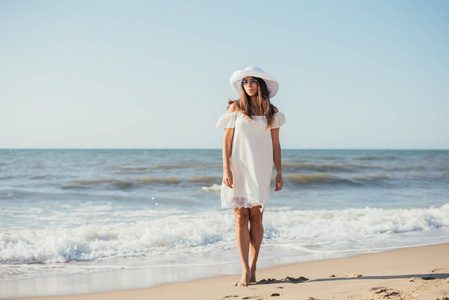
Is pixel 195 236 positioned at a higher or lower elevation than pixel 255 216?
lower

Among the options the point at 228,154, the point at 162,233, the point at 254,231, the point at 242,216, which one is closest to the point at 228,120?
the point at 228,154

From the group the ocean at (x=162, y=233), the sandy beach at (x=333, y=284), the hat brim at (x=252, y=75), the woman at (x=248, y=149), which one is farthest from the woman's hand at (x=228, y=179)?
the ocean at (x=162, y=233)

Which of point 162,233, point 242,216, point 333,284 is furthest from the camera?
point 162,233

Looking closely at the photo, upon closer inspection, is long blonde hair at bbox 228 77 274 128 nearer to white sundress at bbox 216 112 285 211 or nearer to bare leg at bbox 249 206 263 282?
white sundress at bbox 216 112 285 211

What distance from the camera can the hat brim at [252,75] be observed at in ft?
11.8

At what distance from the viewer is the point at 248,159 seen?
141 inches

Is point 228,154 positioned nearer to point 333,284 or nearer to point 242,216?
point 242,216

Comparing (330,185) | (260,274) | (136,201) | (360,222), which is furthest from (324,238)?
(330,185)

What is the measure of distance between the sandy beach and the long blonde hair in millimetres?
1423

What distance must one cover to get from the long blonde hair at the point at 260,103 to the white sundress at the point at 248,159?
37 mm

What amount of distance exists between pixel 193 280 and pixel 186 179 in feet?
39.3

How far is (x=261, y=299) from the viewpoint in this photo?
10.3ft

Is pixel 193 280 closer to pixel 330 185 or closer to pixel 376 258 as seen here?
pixel 376 258

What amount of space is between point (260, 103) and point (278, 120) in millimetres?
228
